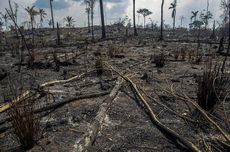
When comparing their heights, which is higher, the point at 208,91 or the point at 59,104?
the point at 208,91

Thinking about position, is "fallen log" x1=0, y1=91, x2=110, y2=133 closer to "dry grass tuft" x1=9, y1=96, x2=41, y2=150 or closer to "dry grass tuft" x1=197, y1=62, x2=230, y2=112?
"dry grass tuft" x1=9, y1=96, x2=41, y2=150

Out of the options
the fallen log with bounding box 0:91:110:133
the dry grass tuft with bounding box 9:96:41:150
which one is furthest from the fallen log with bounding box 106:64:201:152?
the dry grass tuft with bounding box 9:96:41:150

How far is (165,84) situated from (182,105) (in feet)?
4.55

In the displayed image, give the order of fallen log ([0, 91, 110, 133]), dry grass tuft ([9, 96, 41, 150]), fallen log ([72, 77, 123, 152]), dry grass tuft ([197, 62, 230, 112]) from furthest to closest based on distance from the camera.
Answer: dry grass tuft ([197, 62, 230, 112]) < fallen log ([0, 91, 110, 133]) < fallen log ([72, 77, 123, 152]) < dry grass tuft ([9, 96, 41, 150])

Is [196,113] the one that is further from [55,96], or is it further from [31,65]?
[31,65]

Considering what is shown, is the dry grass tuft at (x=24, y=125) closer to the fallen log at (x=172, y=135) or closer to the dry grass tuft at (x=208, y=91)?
the fallen log at (x=172, y=135)

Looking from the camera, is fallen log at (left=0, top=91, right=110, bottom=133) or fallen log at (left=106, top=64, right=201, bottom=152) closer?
fallen log at (left=106, top=64, right=201, bottom=152)

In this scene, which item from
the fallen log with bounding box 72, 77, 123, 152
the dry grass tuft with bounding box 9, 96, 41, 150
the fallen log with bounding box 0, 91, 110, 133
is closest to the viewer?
the dry grass tuft with bounding box 9, 96, 41, 150

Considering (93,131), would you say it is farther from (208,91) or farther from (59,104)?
(208,91)

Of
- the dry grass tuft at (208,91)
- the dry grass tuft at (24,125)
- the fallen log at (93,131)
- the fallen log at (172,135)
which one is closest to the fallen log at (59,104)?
the fallen log at (93,131)

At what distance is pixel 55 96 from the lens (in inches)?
177

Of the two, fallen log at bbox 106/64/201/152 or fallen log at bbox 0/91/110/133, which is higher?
fallen log at bbox 0/91/110/133

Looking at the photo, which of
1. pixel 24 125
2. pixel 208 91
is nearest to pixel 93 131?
pixel 24 125

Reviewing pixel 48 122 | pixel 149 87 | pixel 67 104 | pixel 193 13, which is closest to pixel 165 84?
Result: pixel 149 87
